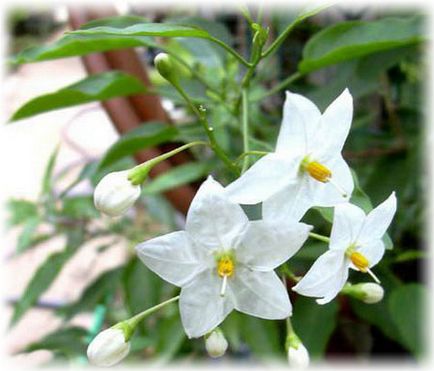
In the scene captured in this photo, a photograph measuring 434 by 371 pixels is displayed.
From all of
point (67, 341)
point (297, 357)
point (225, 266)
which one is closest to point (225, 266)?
point (225, 266)

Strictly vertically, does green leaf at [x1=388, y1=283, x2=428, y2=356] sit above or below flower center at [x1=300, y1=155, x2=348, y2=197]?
below

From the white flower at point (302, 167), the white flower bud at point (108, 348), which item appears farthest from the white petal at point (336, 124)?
the white flower bud at point (108, 348)

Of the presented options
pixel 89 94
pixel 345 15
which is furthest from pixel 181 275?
pixel 345 15

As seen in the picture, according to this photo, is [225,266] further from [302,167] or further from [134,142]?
[134,142]

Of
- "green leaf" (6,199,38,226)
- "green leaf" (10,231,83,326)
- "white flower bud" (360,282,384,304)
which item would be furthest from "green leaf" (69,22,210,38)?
"green leaf" (6,199,38,226)

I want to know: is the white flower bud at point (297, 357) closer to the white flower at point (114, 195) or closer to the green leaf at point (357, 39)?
the white flower at point (114, 195)

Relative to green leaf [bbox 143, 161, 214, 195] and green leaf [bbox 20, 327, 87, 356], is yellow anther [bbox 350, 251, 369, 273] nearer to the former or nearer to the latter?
Answer: green leaf [bbox 143, 161, 214, 195]

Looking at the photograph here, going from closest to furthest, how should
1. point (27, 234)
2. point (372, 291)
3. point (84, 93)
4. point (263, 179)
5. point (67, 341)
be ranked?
point (263, 179), point (372, 291), point (84, 93), point (67, 341), point (27, 234)
